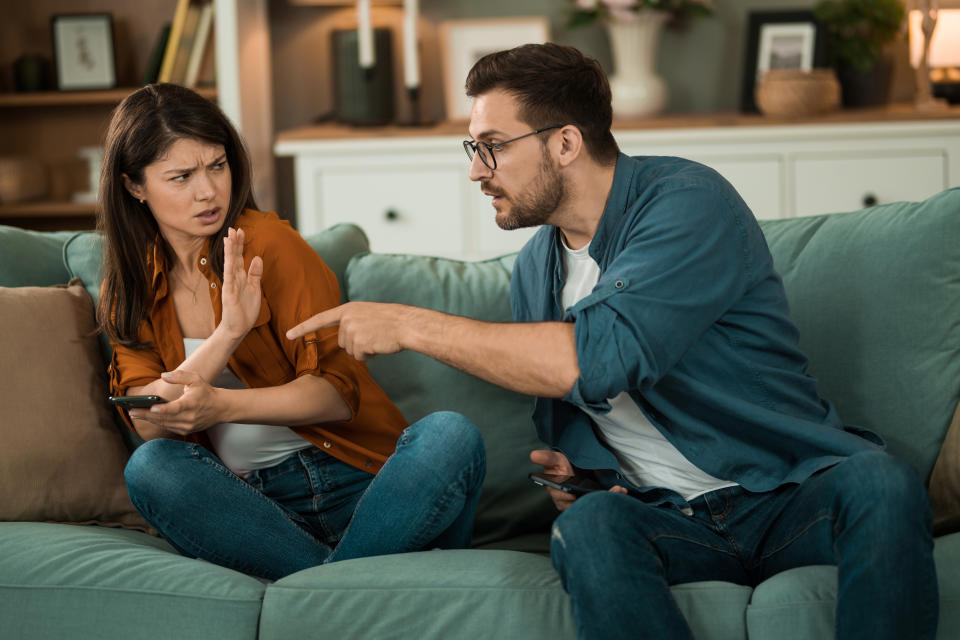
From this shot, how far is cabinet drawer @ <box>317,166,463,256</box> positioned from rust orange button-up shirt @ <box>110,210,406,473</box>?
4.75 feet

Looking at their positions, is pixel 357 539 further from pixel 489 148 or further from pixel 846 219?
pixel 846 219

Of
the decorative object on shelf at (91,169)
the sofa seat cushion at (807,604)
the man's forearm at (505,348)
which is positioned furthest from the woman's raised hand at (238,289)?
the decorative object on shelf at (91,169)

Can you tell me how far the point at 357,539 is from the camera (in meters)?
1.56

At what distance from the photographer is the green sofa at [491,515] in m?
1.39

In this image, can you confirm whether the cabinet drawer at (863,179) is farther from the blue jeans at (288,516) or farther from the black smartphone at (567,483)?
the blue jeans at (288,516)

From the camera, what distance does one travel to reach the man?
4.14ft

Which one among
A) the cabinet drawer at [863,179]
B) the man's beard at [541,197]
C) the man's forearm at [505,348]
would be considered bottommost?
the man's forearm at [505,348]

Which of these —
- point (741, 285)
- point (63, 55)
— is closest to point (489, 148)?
point (741, 285)

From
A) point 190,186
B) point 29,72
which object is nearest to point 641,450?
point 190,186

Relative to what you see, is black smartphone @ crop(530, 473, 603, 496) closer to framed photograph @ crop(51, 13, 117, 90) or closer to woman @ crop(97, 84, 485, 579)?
woman @ crop(97, 84, 485, 579)

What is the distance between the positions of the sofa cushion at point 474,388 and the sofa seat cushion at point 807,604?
551 millimetres

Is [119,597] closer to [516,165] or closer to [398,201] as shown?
[516,165]

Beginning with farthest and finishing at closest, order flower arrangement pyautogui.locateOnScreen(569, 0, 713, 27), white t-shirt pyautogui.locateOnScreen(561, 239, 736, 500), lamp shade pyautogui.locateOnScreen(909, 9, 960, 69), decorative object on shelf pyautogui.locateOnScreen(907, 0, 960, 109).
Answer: lamp shade pyautogui.locateOnScreen(909, 9, 960, 69) → flower arrangement pyautogui.locateOnScreen(569, 0, 713, 27) → decorative object on shelf pyautogui.locateOnScreen(907, 0, 960, 109) → white t-shirt pyautogui.locateOnScreen(561, 239, 736, 500)

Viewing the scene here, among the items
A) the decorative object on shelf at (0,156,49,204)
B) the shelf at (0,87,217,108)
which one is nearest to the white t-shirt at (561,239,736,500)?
the shelf at (0,87,217,108)
